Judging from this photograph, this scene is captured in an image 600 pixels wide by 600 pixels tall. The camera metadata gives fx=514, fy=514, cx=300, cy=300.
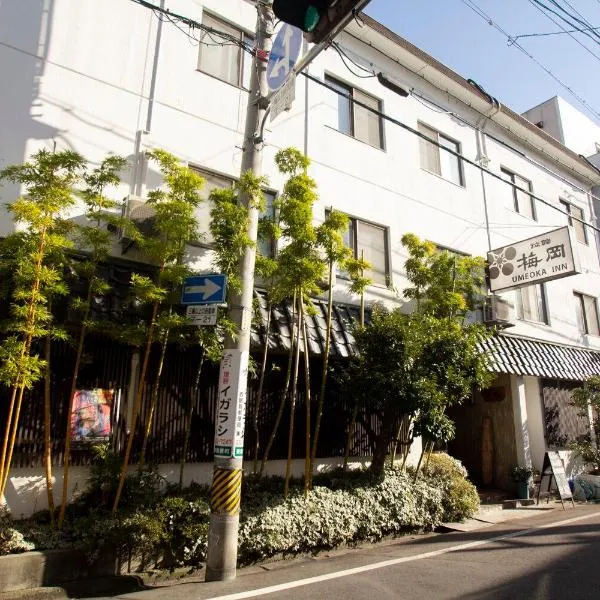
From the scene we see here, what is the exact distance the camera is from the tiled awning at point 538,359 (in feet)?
41.2


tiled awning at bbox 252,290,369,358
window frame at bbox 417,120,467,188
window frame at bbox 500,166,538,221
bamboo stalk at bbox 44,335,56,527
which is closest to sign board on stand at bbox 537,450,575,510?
tiled awning at bbox 252,290,369,358

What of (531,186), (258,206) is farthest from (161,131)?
(531,186)

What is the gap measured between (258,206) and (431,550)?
5.66 metres

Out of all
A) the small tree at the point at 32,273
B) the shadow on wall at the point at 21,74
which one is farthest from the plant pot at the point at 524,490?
the shadow on wall at the point at 21,74

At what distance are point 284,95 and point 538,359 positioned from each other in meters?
10.3

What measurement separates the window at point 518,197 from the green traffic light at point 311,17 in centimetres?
1386

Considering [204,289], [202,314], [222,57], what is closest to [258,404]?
[202,314]

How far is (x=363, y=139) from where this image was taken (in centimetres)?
1307

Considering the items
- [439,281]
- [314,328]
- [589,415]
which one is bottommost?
[589,415]

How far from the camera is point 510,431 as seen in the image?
1380cm

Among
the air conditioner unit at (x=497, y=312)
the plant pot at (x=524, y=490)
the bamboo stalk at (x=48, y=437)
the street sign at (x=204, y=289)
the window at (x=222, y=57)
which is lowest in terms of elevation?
the plant pot at (x=524, y=490)

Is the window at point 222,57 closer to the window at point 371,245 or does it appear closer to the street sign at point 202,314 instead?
the window at point 371,245

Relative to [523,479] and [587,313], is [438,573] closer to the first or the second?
[523,479]

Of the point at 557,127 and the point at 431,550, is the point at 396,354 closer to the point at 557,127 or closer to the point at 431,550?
the point at 431,550
